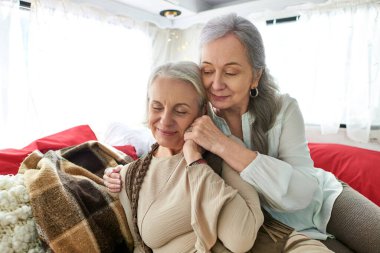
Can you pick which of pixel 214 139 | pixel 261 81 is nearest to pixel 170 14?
pixel 261 81

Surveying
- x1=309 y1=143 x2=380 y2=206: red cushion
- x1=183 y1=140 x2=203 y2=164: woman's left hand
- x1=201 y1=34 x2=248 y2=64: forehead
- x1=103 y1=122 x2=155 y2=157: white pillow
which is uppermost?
x1=201 y1=34 x2=248 y2=64: forehead

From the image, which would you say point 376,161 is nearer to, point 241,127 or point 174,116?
point 241,127

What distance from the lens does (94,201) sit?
1135 millimetres

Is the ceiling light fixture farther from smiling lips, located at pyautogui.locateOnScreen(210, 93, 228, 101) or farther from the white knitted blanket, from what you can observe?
the white knitted blanket

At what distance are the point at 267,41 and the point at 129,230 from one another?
85.8 inches

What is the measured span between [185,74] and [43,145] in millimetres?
1021

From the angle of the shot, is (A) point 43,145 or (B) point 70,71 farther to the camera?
(B) point 70,71

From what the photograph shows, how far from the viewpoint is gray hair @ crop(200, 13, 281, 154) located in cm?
110

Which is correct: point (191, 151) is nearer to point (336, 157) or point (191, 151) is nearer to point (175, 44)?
point (336, 157)

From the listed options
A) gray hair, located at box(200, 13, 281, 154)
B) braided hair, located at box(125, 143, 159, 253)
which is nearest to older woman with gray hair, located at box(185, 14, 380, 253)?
gray hair, located at box(200, 13, 281, 154)

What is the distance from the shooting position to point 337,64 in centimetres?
226

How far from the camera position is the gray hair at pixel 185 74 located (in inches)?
42.9

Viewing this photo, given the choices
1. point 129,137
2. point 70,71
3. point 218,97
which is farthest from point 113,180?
point 70,71

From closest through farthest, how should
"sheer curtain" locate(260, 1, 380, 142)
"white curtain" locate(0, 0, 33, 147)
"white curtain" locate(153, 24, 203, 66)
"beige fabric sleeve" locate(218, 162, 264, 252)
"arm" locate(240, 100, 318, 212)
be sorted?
"beige fabric sleeve" locate(218, 162, 264, 252)
"arm" locate(240, 100, 318, 212)
"white curtain" locate(0, 0, 33, 147)
"sheer curtain" locate(260, 1, 380, 142)
"white curtain" locate(153, 24, 203, 66)
